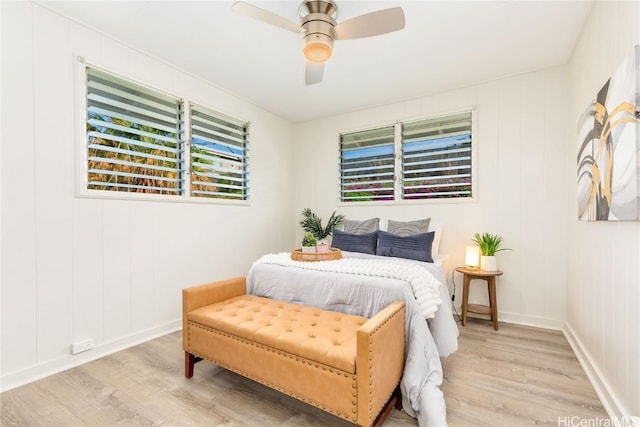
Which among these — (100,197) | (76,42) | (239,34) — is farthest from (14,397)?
(239,34)

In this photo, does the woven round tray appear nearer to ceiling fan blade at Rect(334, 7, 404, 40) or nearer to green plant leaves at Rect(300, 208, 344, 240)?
green plant leaves at Rect(300, 208, 344, 240)

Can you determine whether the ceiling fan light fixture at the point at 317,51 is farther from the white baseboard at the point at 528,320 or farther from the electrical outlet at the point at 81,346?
the white baseboard at the point at 528,320

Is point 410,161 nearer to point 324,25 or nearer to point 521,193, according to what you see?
point 521,193

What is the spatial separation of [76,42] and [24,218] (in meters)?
1.44

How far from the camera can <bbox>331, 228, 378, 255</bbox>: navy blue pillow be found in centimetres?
344

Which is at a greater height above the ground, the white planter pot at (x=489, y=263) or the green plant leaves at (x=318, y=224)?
the green plant leaves at (x=318, y=224)

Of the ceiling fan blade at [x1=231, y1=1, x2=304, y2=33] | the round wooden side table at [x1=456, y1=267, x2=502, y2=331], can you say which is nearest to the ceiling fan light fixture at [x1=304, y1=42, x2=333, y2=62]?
the ceiling fan blade at [x1=231, y1=1, x2=304, y2=33]

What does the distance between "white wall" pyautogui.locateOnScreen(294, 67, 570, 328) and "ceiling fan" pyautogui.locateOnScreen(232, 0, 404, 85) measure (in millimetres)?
A: 2027

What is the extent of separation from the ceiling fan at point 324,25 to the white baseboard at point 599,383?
100 inches

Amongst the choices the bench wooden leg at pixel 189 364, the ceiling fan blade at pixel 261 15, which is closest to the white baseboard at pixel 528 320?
the bench wooden leg at pixel 189 364

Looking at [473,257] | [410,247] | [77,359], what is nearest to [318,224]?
[410,247]

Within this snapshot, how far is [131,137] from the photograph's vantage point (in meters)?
2.77

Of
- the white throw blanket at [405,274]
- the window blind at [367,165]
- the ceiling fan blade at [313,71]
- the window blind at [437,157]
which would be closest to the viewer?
the white throw blanket at [405,274]

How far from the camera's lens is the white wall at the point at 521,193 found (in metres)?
3.06
